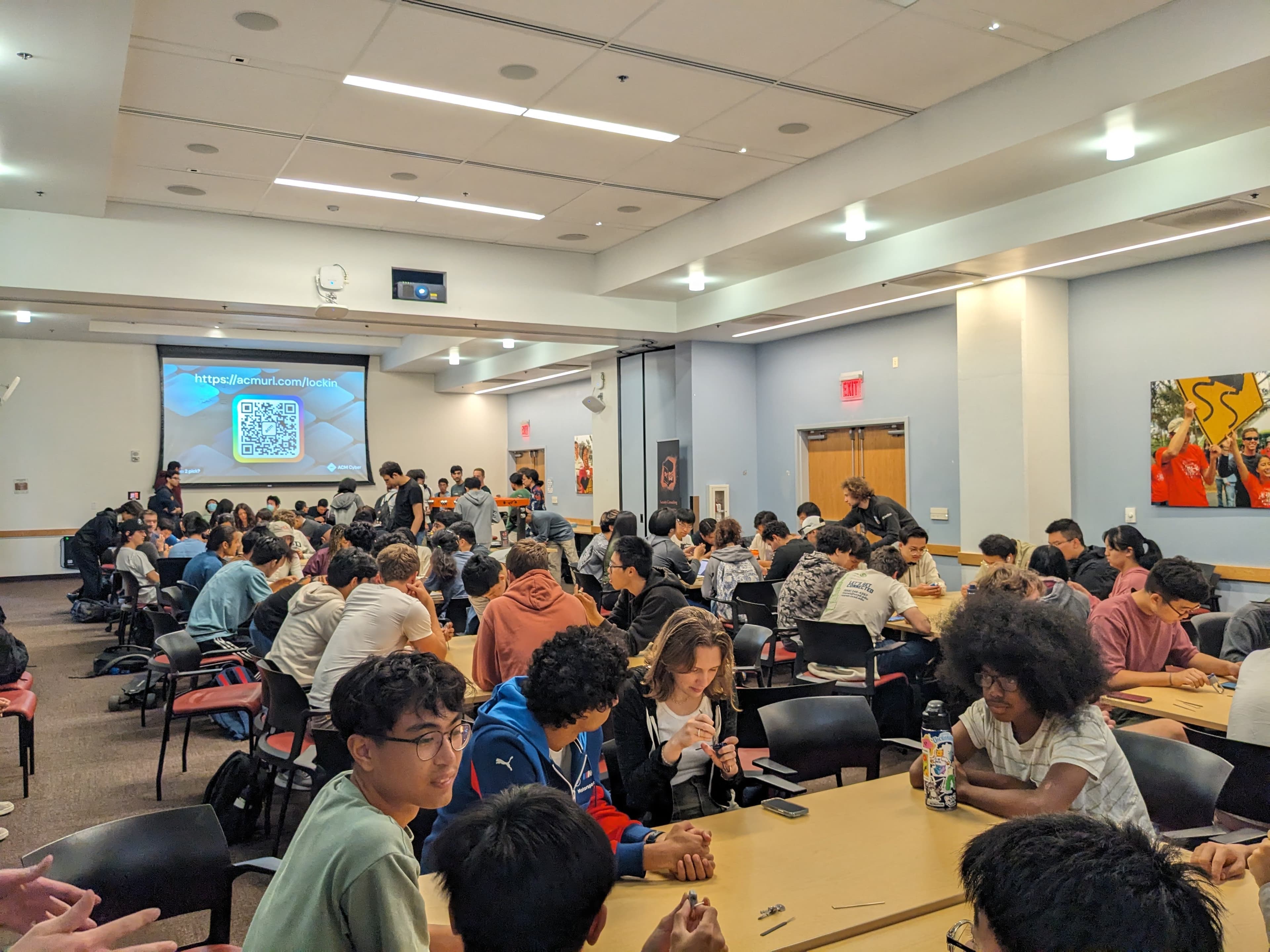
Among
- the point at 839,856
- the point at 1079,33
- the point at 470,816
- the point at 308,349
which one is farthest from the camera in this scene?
the point at 308,349

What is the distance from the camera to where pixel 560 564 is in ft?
35.5

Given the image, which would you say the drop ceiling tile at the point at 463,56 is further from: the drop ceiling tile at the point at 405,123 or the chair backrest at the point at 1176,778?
the chair backrest at the point at 1176,778

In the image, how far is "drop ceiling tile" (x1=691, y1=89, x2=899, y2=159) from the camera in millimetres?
5586

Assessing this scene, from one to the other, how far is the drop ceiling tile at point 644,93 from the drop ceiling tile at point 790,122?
14cm

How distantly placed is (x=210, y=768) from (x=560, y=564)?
19.5 ft

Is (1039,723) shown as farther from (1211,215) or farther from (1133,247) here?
(1133,247)

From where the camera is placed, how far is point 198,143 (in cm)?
606

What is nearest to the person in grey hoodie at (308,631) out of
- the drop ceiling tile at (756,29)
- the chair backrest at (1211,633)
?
the drop ceiling tile at (756,29)

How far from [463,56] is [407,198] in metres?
2.61

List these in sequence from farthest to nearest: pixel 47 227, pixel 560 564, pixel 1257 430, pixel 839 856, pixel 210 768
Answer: pixel 560 564 → pixel 47 227 → pixel 1257 430 → pixel 210 768 → pixel 839 856

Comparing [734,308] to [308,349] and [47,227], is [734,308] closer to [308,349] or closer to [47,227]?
[47,227]

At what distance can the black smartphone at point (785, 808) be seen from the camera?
2.35m

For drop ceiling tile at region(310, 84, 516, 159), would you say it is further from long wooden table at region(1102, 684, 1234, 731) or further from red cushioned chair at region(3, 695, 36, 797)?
long wooden table at region(1102, 684, 1234, 731)

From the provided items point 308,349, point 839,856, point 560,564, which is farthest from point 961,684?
point 308,349
